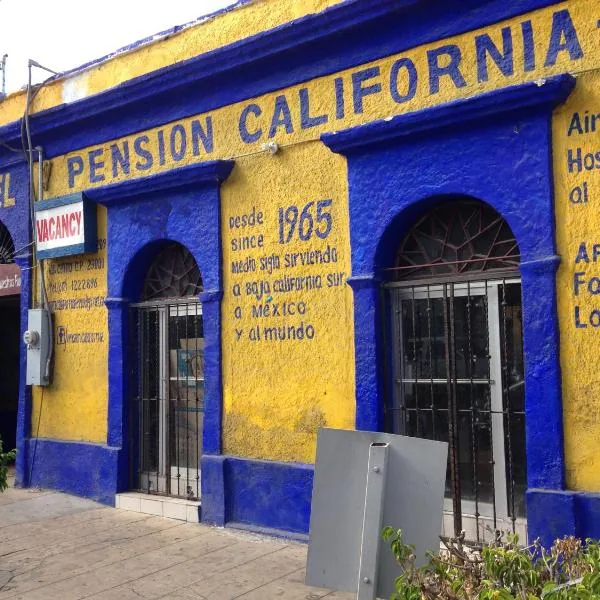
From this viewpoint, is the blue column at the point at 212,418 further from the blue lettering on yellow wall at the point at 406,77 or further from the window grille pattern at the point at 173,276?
the blue lettering on yellow wall at the point at 406,77

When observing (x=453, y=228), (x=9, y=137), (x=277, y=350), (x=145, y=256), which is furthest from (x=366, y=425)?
(x=9, y=137)

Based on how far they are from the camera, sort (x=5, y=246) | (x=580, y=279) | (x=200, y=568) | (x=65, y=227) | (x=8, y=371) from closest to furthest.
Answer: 1. (x=580, y=279)
2. (x=200, y=568)
3. (x=65, y=227)
4. (x=5, y=246)
5. (x=8, y=371)

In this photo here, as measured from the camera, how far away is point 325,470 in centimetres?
309

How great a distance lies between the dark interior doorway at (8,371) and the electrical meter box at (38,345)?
2768 mm

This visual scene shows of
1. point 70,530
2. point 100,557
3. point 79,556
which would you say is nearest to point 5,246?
point 70,530

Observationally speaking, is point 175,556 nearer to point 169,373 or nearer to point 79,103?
point 169,373

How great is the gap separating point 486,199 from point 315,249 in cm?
153

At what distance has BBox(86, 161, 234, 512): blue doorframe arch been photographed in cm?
686

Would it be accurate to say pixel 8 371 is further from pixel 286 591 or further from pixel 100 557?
pixel 286 591

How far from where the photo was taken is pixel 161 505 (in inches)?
283

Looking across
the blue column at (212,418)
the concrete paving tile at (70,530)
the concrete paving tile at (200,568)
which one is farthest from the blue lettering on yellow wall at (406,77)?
the concrete paving tile at (70,530)

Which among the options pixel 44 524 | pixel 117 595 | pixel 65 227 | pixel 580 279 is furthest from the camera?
pixel 65 227

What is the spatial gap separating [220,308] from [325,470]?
154 inches

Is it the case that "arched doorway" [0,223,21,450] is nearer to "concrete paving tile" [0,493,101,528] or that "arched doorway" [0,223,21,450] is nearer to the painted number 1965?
"concrete paving tile" [0,493,101,528]
